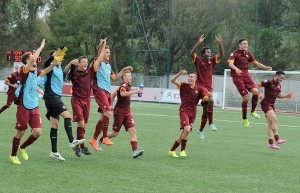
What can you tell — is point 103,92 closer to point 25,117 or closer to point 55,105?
point 55,105

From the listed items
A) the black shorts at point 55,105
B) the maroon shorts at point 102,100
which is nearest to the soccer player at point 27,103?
the black shorts at point 55,105

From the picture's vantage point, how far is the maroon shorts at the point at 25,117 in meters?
11.6

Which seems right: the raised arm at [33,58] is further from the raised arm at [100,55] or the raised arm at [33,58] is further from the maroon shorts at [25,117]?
the raised arm at [100,55]

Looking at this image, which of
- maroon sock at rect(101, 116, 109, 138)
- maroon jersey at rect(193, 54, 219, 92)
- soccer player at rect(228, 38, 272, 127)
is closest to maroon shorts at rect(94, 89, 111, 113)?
maroon sock at rect(101, 116, 109, 138)

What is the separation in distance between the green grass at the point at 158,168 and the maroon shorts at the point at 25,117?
2.25ft

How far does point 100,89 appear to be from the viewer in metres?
14.5

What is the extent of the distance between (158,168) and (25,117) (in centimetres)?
255

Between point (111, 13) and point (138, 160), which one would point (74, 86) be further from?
point (111, 13)

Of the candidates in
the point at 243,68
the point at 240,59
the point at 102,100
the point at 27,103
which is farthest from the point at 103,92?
the point at 243,68

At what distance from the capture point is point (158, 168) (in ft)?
38.1

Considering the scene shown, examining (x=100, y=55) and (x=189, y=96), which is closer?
(x=100, y=55)

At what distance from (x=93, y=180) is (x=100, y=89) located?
479cm

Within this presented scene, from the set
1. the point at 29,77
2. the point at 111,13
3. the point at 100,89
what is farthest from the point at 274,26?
the point at 29,77

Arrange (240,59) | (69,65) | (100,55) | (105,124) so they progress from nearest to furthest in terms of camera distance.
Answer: (100,55) → (69,65) → (105,124) → (240,59)
